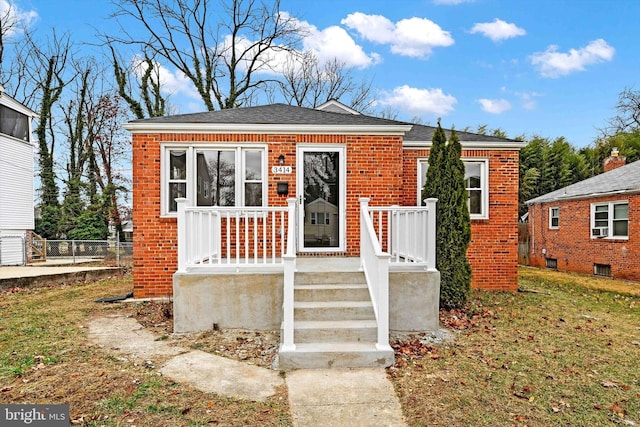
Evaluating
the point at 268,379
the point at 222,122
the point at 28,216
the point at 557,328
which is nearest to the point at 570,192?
the point at 557,328

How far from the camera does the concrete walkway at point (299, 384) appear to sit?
10.2ft

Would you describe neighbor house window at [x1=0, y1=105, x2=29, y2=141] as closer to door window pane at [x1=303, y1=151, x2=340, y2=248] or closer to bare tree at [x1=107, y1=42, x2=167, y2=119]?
bare tree at [x1=107, y1=42, x2=167, y2=119]

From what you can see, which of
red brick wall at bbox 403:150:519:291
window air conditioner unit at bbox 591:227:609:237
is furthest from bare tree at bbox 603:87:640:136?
red brick wall at bbox 403:150:519:291

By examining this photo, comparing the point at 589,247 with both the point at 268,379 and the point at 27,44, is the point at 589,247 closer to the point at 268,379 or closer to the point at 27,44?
the point at 268,379

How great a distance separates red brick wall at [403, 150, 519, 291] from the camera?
852 centimetres

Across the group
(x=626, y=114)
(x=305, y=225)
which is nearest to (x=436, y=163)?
(x=305, y=225)

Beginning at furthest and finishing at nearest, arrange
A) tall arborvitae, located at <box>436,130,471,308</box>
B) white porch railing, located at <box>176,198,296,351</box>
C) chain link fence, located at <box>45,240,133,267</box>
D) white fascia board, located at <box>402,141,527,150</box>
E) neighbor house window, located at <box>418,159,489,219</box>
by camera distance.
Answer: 1. chain link fence, located at <box>45,240,133,267</box>
2. neighbor house window, located at <box>418,159,489,219</box>
3. white fascia board, located at <box>402,141,527,150</box>
4. tall arborvitae, located at <box>436,130,471,308</box>
5. white porch railing, located at <box>176,198,296,351</box>

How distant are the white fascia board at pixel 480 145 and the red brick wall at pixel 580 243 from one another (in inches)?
265

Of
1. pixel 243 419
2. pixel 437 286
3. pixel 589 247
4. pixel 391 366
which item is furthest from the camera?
pixel 589 247

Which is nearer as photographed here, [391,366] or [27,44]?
[391,366]

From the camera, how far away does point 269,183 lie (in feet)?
24.0

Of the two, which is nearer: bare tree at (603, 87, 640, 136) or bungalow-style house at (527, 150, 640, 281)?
bungalow-style house at (527, 150, 640, 281)

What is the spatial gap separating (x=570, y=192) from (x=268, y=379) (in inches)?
621

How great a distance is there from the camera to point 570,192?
1495 cm
